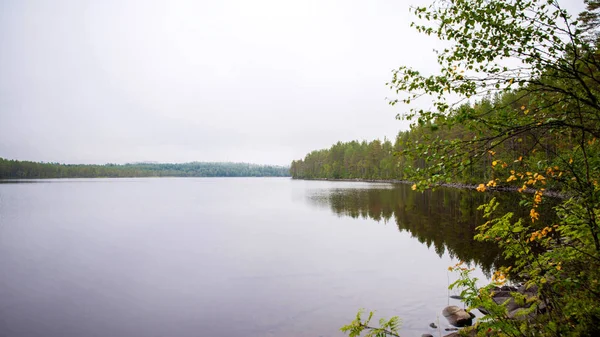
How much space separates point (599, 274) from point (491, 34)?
13.6ft

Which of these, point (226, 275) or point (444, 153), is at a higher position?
point (444, 153)

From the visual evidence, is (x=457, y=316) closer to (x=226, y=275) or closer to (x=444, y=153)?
(x=444, y=153)

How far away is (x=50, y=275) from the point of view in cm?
1435

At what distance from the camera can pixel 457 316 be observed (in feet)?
30.1

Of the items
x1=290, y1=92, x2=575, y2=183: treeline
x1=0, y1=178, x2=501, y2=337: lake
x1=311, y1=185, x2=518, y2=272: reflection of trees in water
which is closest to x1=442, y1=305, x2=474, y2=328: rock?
x1=0, y1=178, x2=501, y2=337: lake

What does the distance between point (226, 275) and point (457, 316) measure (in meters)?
9.09

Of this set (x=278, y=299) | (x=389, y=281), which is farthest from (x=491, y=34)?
(x=389, y=281)

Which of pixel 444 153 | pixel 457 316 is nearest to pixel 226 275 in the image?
pixel 457 316

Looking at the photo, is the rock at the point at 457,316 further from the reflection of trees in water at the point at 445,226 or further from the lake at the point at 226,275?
the reflection of trees in water at the point at 445,226

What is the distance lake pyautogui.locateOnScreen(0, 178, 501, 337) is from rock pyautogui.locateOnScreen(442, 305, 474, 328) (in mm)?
321

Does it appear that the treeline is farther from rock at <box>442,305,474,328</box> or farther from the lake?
the lake

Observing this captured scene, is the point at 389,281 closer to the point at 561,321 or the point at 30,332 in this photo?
the point at 561,321

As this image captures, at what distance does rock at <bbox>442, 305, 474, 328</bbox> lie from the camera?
888 cm

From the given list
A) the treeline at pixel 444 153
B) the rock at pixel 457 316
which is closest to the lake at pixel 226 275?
the rock at pixel 457 316
